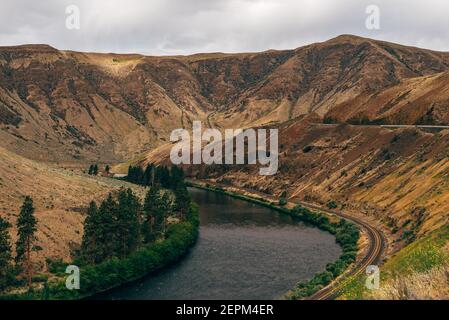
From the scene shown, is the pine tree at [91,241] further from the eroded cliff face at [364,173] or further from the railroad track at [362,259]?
the eroded cliff face at [364,173]

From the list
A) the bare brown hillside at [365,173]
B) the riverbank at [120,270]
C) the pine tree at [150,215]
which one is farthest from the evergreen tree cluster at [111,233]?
the bare brown hillside at [365,173]

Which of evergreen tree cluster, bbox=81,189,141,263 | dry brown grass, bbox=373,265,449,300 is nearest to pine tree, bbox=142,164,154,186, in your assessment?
evergreen tree cluster, bbox=81,189,141,263

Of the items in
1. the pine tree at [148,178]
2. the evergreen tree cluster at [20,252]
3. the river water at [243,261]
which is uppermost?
the pine tree at [148,178]

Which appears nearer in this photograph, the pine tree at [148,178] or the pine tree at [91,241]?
the pine tree at [91,241]

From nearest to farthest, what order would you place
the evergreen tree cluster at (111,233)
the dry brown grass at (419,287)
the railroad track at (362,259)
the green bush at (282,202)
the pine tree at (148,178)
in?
the dry brown grass at (419,287) < the railroad track at (362,259) < the evergreen tree cluster at (111,233) < the green bush at (282,202) < the pine tree at (148,178)

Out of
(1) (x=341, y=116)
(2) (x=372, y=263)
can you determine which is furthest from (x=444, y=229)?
(1) (x=341, y=116)

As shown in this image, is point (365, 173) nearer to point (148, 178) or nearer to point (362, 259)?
point (362, 259)
